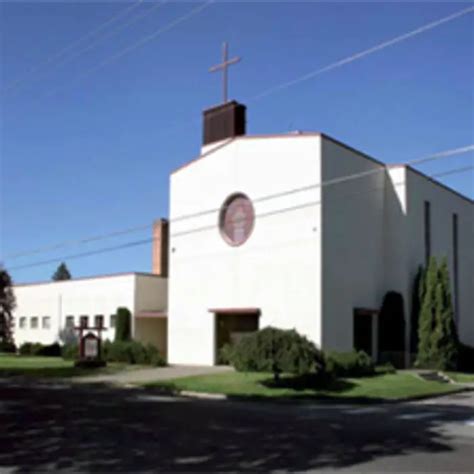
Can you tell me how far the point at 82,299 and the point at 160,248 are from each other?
5833 millimetres

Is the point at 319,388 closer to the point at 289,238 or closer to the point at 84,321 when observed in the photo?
the point at 289,238

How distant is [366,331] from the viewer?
33719mm

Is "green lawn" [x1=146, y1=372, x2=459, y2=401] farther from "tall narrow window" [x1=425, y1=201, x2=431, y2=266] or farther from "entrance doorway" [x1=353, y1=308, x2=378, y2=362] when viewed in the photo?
"tall narrow window" [x1=425, y1=201, x2=431, y2=266]

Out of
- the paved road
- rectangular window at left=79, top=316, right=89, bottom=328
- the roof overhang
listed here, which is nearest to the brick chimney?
the roof overhang

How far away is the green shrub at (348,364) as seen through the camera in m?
27.4

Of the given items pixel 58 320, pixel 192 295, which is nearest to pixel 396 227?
pixel 192 295

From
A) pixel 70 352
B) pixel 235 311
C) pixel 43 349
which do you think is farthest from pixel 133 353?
pixel 43 349

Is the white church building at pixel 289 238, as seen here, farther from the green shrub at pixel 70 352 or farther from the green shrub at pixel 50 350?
the green shrub at pixel 50 350

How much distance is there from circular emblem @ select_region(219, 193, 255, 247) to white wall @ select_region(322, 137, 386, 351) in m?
4.16

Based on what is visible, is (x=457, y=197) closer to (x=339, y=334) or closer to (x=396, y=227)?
(x=396, y=227)

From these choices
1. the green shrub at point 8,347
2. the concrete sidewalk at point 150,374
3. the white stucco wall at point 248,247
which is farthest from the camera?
the green shrub at point 8,347

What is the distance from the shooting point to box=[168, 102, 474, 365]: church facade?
31094 mm

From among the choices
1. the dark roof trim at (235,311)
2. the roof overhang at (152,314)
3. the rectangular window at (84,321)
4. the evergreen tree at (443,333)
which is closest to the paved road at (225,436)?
the dark roof trim at (235,311)

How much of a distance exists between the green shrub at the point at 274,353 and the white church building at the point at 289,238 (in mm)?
7189
